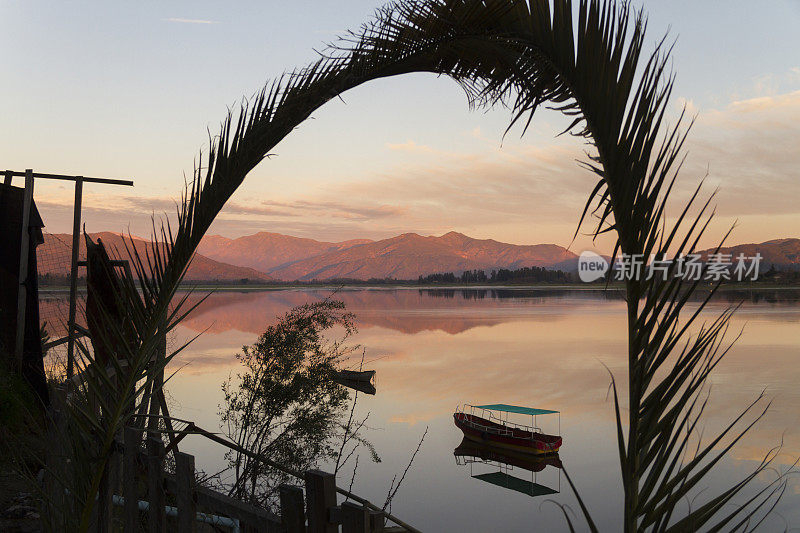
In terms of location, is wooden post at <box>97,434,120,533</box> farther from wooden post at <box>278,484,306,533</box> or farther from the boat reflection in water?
the boat reflection in water

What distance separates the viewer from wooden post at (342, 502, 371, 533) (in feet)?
8.80

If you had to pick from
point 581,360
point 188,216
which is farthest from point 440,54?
point 581,360

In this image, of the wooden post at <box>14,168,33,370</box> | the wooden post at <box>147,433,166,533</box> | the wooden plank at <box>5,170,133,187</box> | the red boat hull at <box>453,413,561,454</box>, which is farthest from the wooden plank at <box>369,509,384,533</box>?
the red boat hull at <box>453,413,561,454</box>

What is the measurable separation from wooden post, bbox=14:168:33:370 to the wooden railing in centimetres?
379

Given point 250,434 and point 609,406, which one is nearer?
point 250,434

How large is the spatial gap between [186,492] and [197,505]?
0.10 metres

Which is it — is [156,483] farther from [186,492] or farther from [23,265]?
[23,265]

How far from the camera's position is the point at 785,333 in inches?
1971

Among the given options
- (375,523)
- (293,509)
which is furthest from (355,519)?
(293,509)

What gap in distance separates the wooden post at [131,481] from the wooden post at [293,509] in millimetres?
1157

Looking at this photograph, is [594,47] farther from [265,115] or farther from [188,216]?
[188,216]

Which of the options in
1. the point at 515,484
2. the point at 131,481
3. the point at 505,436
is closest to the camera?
the point at 131,481

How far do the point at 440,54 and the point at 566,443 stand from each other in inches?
1016

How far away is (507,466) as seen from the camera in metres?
26.4
